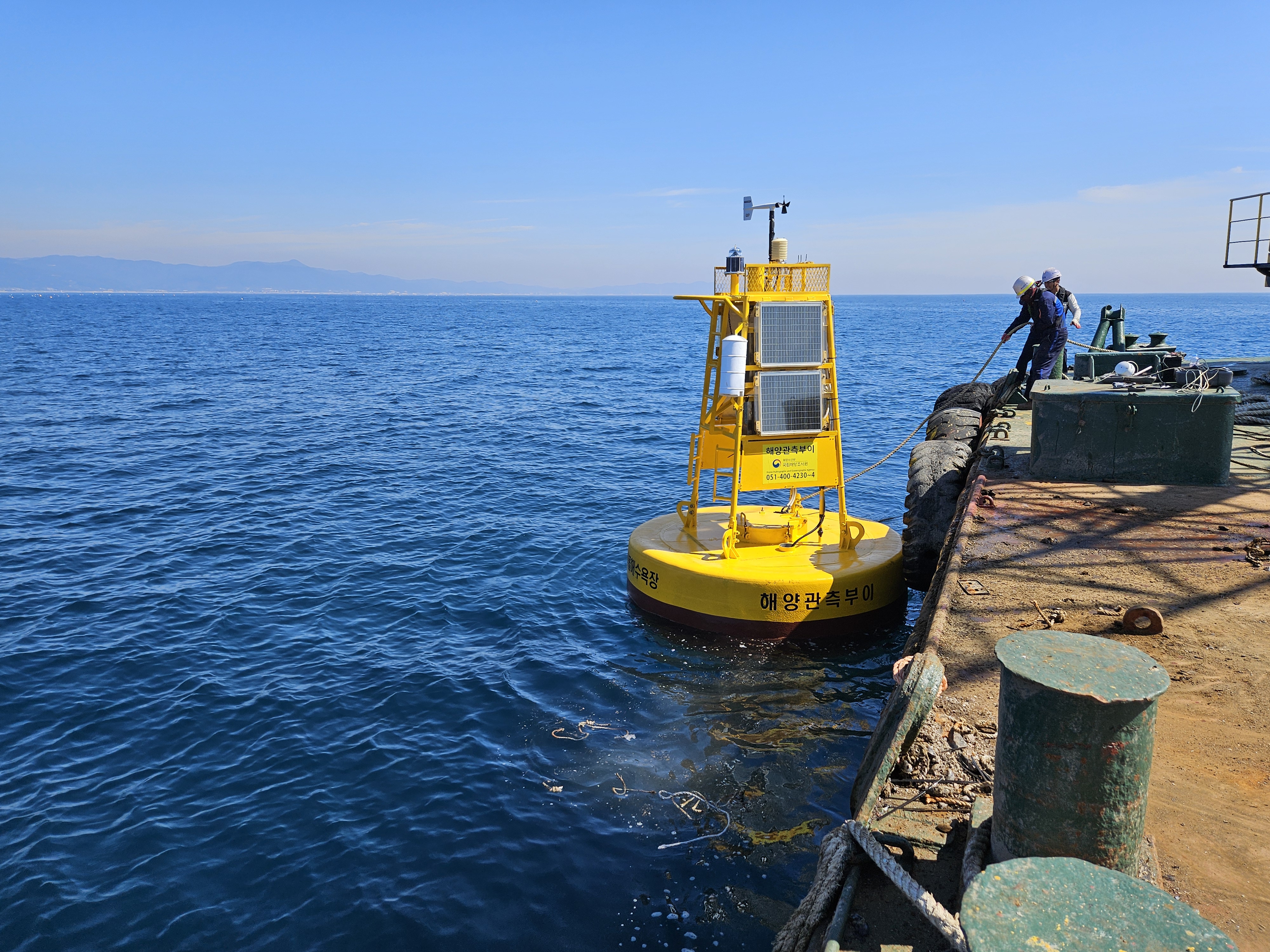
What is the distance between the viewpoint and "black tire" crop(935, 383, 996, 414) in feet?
48.6

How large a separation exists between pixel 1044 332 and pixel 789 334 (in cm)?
497

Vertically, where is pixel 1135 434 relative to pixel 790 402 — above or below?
below

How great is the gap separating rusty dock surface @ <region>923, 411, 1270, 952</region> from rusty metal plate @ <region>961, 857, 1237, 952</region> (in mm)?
1541

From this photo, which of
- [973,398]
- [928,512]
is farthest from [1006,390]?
[928,512]

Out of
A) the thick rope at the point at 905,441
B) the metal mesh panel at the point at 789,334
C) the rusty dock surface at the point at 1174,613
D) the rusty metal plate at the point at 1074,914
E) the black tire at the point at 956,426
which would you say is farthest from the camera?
the black tire at the point at 956,426

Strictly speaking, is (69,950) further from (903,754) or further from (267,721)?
(903,754)

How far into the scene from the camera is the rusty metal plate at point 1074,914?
2.63 metres

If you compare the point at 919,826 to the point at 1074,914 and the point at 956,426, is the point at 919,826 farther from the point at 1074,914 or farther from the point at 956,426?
the point at 956,426

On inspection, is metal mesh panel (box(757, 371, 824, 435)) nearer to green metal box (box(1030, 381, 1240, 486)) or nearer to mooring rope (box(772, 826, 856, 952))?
green metal box (box(1030, 381, 1240, 486))

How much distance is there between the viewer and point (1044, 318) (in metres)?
12.6

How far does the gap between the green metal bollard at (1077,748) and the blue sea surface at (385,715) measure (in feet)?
9.64

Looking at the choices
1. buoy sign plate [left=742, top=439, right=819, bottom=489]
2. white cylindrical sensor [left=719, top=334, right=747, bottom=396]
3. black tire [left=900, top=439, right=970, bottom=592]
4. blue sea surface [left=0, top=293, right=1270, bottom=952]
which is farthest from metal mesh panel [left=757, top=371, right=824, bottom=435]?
blue sea surface [left=0, top=293, right=1270, bottom=952]

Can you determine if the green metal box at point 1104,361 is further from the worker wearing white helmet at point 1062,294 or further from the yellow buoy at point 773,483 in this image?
the yellow buoy at point 773,483

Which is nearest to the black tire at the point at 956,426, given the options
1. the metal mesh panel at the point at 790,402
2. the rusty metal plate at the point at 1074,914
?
the metal mesh panel at the point at 790,402
